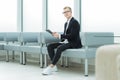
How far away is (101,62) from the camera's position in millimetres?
1370

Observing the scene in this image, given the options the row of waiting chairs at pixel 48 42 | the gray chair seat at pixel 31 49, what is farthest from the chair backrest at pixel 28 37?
the gray chair seat at pixel 31 49

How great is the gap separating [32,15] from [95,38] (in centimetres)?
364

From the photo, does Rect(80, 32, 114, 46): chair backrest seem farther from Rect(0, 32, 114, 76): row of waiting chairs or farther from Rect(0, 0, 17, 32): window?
Rect(0, 0, 17, 32): window

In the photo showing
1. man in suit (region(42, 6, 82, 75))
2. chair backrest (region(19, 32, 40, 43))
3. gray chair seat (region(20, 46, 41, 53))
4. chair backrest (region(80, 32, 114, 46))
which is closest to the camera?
chair backrest (region(80, 32, 114, 46))

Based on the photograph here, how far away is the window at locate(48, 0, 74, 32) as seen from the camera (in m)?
6.61

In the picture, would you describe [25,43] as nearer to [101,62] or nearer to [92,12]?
[92,12]

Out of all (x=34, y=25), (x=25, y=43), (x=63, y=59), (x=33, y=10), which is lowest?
(x=63, y=59)

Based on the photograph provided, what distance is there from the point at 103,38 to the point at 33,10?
11.6 ft

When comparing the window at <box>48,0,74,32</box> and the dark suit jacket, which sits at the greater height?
the window at <box>48,0,74,32</box>

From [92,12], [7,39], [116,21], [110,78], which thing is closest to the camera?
[110,78]

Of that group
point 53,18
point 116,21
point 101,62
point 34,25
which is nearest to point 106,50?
point 101,62

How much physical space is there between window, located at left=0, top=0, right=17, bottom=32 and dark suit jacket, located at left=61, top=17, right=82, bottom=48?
3.74 meters

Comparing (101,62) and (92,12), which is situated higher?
(92,12)

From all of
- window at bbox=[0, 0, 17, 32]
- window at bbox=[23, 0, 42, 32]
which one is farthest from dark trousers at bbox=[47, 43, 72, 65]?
window at bbox=[0, 0, 17, 32]
